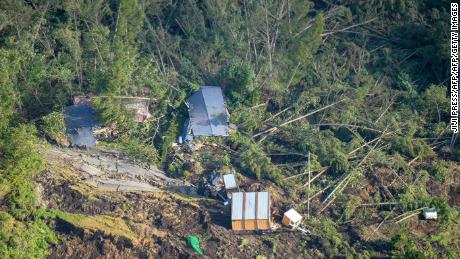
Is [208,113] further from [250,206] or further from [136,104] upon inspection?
[250,206]

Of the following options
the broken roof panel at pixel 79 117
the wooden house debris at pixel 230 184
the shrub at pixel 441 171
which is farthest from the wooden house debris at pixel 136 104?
the shrub at pixel 441 171

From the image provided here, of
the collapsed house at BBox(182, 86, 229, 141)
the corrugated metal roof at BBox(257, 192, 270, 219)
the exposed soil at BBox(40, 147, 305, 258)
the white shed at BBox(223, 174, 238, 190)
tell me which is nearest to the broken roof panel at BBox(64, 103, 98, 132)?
the exposed soil at BBox(40, 147, 305, 258)

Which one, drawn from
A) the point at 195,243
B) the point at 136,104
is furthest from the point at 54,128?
the point at 195,243

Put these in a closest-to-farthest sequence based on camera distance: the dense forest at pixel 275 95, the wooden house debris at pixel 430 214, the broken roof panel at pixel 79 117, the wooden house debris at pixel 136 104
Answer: the dense forest at pixel 275 95, the wooden house debris at pixel 430 214, the broken roof panel at pixel 79 117, the wooden house debris at pixel 136 104

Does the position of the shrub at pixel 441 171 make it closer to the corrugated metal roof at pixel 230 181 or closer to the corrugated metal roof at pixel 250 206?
the corrugated metal roof at pixel 250 206

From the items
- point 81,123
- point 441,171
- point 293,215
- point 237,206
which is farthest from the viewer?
point 441,171

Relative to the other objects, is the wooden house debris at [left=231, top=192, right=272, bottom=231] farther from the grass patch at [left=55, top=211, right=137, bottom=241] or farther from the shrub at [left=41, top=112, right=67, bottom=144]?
the shrub at [left=41, top=112, right=67, bottom=144]

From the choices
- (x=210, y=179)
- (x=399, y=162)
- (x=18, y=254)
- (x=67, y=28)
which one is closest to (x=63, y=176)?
(x=18, y=254)
